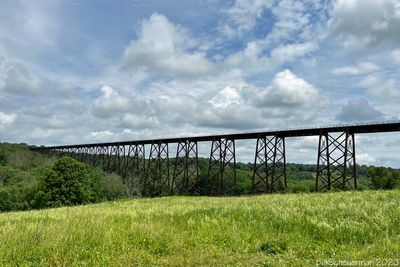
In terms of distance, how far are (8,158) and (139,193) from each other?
76.8m

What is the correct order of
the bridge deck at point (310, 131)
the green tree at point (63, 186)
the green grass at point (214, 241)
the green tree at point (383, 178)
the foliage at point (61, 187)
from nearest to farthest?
the green grass at point (214, 241), the bridge deck at point (310, 131), the green tree at point (63, 186), the foliage at point (61, 187), the green tree at point (383, 178)

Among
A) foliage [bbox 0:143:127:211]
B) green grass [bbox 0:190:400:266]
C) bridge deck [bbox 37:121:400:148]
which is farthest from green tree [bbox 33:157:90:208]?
green grass [bbox 0:190:400:266]

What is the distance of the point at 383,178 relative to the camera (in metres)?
41.3

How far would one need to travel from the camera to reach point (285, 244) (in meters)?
6.43

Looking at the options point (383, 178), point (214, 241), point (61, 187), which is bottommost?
point (61, 187)

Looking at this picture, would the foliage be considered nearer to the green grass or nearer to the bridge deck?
the bridge deck

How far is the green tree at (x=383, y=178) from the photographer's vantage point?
41.0m

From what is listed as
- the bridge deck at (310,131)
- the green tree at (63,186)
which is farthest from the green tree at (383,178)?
the green tree at (63,186)

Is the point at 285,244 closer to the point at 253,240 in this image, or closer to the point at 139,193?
the point at 253,240

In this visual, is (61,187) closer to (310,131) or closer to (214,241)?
(310,131)

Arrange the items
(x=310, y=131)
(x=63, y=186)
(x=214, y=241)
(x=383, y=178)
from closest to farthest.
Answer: (x=214, y=241), (x=310, y=131), (x=63, y=186), (x=383, y=178)

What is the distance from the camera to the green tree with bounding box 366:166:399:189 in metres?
41.0

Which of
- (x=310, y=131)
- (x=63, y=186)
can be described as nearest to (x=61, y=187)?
(x=63, y=186)

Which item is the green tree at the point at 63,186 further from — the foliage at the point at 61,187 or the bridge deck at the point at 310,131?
the bridge deck at the point at 310,131
